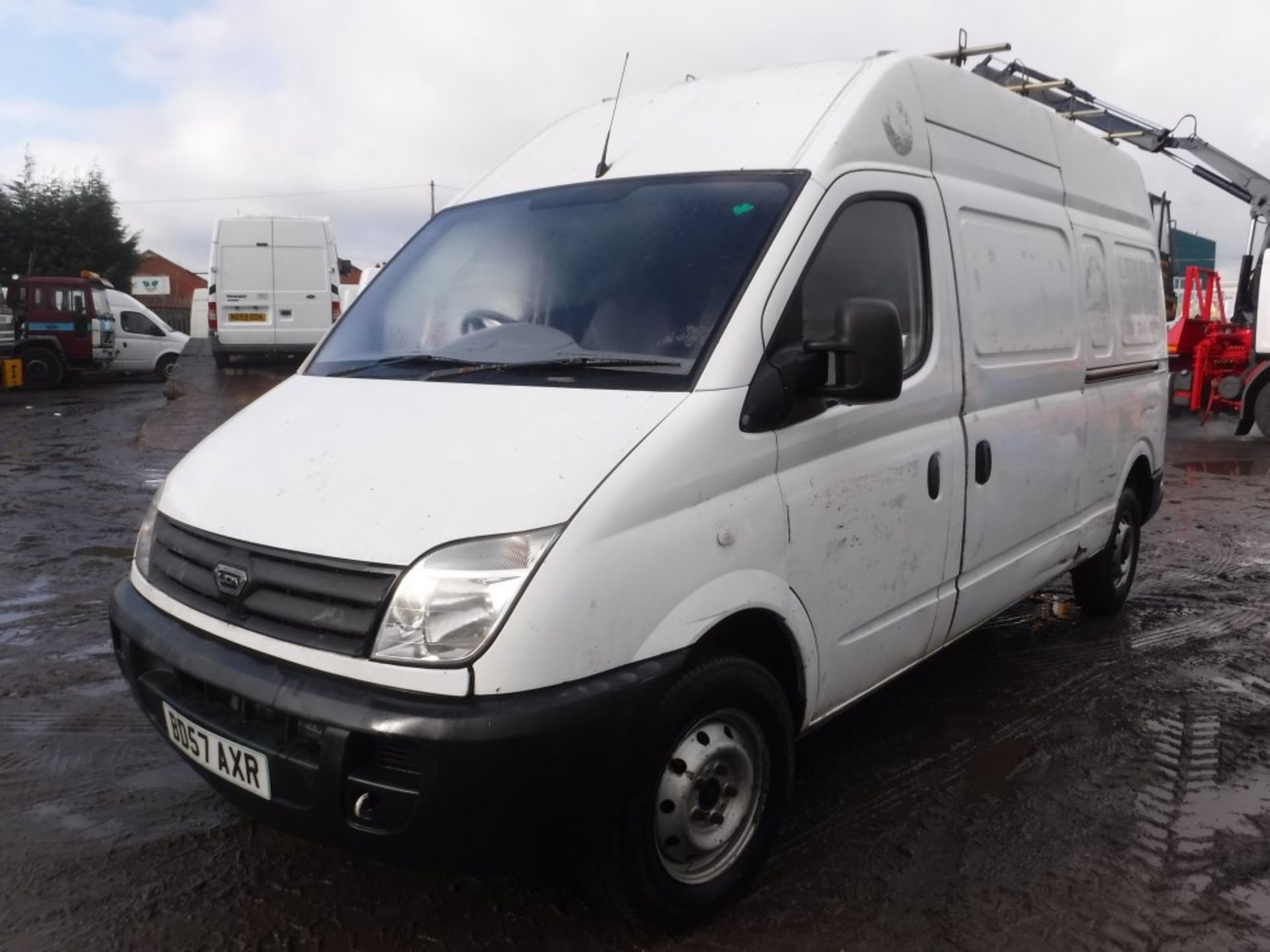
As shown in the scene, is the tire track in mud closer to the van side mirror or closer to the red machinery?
the van side mirror

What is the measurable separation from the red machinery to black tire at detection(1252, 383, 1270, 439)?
450 mm

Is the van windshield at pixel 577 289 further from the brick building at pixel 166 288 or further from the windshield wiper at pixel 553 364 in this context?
the brick building at pixel 166 288

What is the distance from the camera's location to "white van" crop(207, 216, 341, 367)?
57.6 feet

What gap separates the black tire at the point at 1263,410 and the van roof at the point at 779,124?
11908mm

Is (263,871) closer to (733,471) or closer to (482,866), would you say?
(482,866)

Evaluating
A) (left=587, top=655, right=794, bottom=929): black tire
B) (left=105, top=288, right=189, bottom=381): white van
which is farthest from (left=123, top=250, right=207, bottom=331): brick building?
(left=587, top=655, right=794, bottom=929): black tire

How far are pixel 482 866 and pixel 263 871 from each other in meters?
1.03

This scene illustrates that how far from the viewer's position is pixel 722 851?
9.16 ft

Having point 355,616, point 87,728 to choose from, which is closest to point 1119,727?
point 355,616

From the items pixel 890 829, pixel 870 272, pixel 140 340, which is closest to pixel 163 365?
pixel 140 340

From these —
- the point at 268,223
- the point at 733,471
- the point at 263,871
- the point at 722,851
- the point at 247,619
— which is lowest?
the point at 263,871

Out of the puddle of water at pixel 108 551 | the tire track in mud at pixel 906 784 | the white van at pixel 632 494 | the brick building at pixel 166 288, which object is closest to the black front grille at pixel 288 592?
the white van at pixel 632 494

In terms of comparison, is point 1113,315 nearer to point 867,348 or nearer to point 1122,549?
point 1122,549

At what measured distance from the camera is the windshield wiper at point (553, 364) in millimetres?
2789
